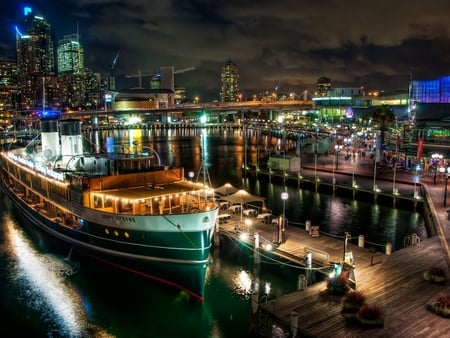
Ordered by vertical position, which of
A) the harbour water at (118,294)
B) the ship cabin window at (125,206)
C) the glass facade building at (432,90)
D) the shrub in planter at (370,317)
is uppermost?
the glass facade building at (432,90)

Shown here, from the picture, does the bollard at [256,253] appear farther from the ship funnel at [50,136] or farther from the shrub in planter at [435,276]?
the ship funnel at [50,136]

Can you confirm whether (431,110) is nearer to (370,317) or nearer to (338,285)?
(338,285)

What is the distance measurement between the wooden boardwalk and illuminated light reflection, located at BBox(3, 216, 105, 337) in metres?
10.5

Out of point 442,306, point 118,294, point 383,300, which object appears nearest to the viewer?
point 442,306

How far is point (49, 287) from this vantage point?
2638cm

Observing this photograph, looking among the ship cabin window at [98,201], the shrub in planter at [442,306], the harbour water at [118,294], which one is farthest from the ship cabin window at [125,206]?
the shrub in planter at [442,306]

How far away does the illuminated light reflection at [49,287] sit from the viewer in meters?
22.3

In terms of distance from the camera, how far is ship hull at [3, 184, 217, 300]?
2548 cm

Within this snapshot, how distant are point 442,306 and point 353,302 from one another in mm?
3267

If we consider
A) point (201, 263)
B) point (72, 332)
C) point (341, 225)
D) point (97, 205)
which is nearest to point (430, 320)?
point (201, 263)

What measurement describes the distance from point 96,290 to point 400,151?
54859 mm

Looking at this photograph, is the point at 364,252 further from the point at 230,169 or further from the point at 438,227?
the point at 230,169

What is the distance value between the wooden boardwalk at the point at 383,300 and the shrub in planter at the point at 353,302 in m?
0.37

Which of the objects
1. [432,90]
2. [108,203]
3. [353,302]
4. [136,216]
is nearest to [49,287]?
[108,203]
